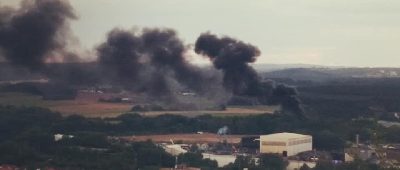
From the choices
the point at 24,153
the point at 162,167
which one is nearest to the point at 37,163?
the point at 24,153

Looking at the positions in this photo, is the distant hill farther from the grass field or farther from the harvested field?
the grass field

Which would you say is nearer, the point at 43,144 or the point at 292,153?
the point at 43,144

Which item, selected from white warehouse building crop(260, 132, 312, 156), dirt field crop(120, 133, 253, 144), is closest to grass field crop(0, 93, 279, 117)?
dirt field crop(120, 133, 253, 144)

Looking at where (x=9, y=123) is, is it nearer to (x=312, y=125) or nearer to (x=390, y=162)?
(x=312, y=125)

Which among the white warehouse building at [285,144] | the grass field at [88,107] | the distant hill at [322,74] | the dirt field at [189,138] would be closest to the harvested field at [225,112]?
the grass field at [88,107]

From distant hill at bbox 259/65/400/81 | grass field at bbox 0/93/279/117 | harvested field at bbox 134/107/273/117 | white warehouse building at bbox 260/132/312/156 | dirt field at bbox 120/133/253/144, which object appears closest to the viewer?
white warehouse building at bbox 260/132/312/156

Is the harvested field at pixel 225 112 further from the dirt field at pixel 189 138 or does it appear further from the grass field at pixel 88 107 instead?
the dirt field at pixel 189 138

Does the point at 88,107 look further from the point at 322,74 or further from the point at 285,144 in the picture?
the point at 322,74
